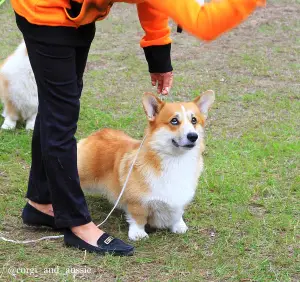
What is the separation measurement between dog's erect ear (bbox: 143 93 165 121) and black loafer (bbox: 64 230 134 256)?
67cm

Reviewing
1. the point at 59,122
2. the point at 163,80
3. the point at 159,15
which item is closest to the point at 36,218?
the point at 59,122

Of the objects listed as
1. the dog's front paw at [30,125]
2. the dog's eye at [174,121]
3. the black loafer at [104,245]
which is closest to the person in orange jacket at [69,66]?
the black loafer at [104,245]

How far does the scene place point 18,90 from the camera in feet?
16.1

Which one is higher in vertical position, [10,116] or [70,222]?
[70,222]

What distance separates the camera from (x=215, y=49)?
7379mm

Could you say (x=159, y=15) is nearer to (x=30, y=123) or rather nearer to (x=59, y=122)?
(x=59, y=122)

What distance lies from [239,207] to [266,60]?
365 centimetres

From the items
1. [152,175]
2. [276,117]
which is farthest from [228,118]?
[152,175]

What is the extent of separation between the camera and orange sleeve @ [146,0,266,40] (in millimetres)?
2188

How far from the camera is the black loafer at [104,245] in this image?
2.90 meters

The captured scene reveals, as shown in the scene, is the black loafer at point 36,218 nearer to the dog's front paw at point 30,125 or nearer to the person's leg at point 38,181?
the person's leg at point 38,181

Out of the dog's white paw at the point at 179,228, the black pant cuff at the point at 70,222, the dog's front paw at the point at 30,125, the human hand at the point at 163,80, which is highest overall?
the human hand at the point at 163,80

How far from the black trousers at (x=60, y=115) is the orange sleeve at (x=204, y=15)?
1.95 ft

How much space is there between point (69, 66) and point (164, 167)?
2.55 feet
